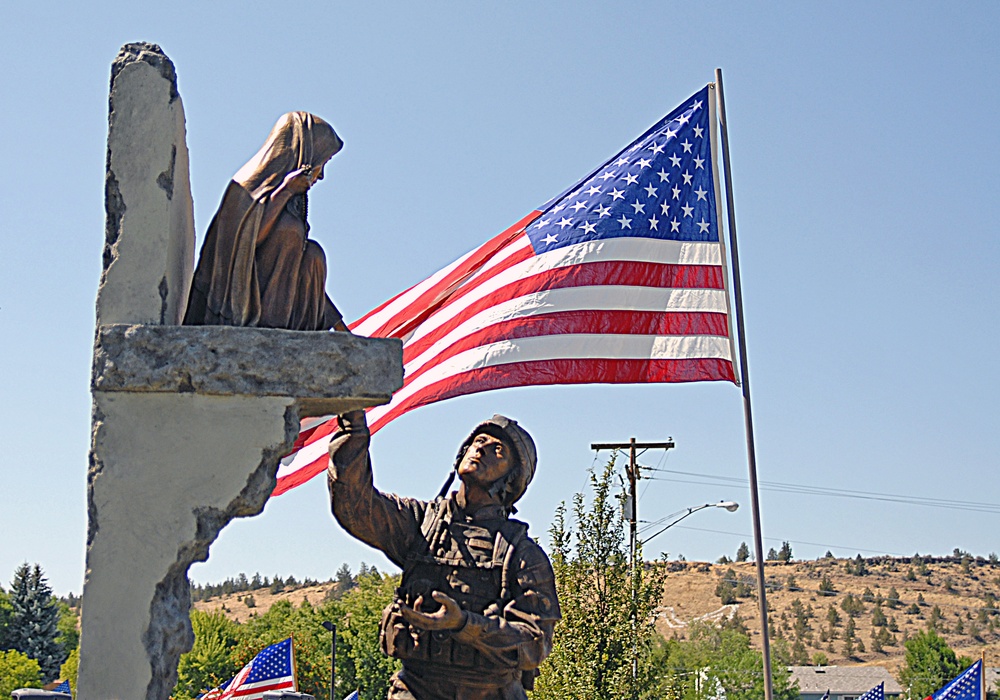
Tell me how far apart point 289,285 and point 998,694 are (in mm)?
50345

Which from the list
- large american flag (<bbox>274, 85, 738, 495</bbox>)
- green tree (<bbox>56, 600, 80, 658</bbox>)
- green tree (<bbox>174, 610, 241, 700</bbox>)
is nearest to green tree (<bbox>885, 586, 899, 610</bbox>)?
green tree (<bbox>174, 610, 241, 700</bbox>)

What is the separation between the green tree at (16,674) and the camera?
3578 centimetres

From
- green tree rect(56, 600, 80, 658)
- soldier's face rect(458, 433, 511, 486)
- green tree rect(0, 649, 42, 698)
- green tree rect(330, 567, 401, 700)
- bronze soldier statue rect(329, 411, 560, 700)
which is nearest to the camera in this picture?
bronze soldier statue rect(329, 411, 560, 700)

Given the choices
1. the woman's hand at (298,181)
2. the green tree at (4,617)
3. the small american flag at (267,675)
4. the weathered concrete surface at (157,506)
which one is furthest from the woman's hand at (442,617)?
the green tree at (4,617)

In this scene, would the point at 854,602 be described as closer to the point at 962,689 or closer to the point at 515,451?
the point at 962,689

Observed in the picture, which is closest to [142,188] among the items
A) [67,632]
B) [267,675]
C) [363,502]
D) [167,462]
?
[167,462]

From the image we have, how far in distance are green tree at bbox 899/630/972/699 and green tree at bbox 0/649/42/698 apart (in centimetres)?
2968

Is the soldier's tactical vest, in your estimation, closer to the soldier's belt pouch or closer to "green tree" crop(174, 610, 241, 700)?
the soldier's belt pouch

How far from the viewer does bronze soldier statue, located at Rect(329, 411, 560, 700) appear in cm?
530

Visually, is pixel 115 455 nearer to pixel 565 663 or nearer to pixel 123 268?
pixel 123 268

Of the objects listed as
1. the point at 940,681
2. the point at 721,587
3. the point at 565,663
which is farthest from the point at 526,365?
the point at 721,587

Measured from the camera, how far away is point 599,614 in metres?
14.1

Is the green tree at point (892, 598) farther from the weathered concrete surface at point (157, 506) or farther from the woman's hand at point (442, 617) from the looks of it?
the weathered concrete surface at point (157, 506)

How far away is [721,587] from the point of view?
73188mm
